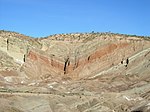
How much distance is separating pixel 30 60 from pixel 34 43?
9.93 meters

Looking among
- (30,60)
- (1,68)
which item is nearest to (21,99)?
(1,68)

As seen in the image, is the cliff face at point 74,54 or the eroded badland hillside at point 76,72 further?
the cliff face at point 74,54

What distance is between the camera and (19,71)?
7744 cm

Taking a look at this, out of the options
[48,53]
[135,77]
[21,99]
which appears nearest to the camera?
[21,99]

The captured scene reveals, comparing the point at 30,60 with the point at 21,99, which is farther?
the point at 30,60

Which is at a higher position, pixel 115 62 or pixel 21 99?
pixel 115 62

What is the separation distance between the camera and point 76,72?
3273 inches

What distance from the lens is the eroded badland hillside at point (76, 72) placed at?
171 feet

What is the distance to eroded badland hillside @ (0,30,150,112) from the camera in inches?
Result: 2046

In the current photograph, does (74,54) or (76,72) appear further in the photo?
(74,54)

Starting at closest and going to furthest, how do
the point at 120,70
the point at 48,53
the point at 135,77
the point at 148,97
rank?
the point at 148,97, the point at 135,77, the point at 120,70, the point at 48,53

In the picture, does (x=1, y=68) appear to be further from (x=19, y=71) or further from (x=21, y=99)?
(x=21, y=99)

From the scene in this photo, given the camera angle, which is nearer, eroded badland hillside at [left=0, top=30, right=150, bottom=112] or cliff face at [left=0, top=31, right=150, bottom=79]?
eroded badland hillside at [left=0, top=30, right=150, bottom=112]

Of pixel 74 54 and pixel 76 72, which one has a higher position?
pixel 74 54
